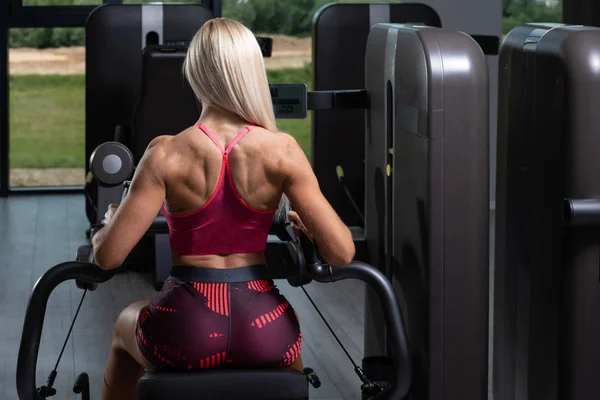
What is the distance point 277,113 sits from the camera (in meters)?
2.77

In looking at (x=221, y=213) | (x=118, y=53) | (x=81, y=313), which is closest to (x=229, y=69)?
(x=221, y=213)

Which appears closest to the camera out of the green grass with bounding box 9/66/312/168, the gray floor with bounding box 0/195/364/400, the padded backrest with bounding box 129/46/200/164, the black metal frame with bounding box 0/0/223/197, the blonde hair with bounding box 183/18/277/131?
the blonde hair with bounding box 183/18/277/131

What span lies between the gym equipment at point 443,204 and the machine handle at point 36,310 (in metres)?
0.68

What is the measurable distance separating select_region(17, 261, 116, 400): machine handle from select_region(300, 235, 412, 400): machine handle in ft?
1.35

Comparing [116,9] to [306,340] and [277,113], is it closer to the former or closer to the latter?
[306,340]

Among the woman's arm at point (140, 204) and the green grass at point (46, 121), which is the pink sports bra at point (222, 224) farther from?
the green grass at point (46, 121)

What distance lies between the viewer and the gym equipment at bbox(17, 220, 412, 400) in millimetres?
2045

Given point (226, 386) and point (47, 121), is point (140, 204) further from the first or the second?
point (47, 121)

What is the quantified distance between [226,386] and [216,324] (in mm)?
119

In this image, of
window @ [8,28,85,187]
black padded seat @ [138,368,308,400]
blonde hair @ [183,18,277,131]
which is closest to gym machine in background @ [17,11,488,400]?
black padded seat @ [138,368,308,400]

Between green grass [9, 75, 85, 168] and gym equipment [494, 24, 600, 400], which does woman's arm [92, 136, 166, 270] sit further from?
green grass [9, 75, 85, 168]

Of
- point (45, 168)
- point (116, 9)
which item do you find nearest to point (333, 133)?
point (116, 9)

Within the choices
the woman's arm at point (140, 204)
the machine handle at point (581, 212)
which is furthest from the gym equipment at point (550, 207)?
the woman's arm at point (140, 204)

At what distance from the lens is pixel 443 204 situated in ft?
7.43
